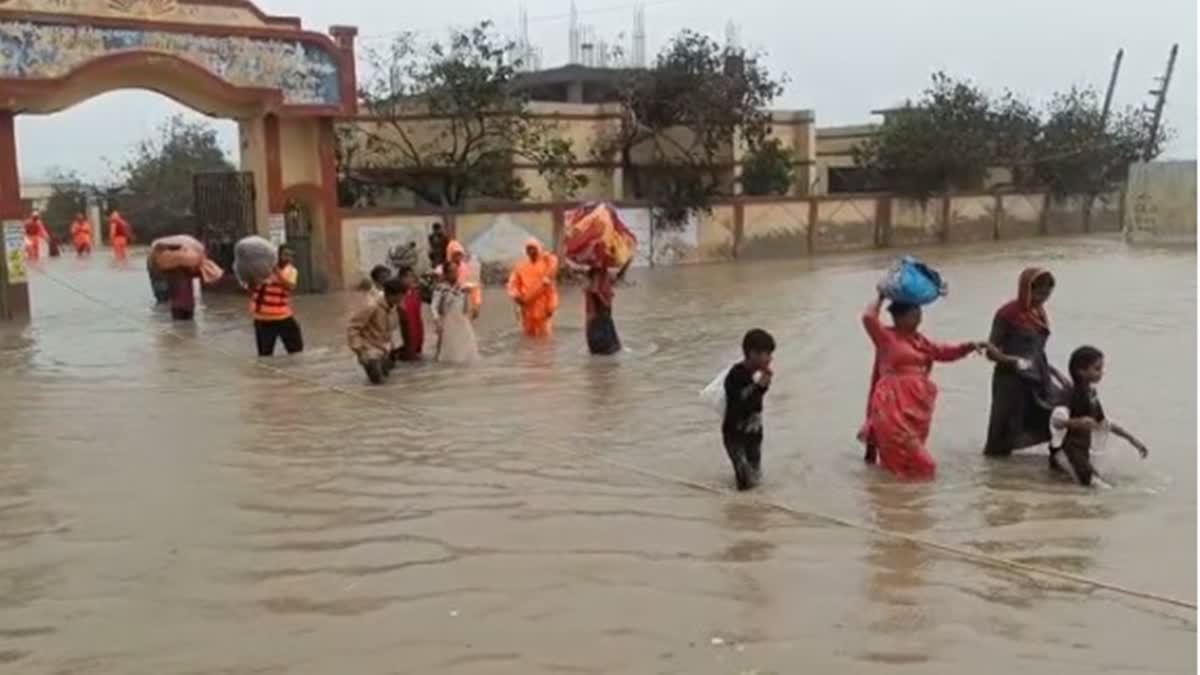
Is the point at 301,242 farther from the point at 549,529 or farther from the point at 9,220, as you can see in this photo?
the point at 549,529

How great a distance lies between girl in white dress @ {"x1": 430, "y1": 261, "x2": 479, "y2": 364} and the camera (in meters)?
13.6

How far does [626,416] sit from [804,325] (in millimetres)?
7200

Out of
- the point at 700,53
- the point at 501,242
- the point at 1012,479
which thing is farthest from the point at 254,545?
the point at 700,53

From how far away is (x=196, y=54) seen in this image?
71.3 ft

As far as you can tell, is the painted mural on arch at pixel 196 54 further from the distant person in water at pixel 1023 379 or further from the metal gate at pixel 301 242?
the distant person in water at pixel 1023 379

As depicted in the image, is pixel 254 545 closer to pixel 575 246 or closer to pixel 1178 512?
pixel 1178 512

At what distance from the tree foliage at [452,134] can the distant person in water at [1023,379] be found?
75.4ft

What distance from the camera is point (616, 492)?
761cm

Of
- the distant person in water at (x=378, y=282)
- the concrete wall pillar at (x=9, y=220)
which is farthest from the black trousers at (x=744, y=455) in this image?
the concrete wall pillar at (x=9, y=220)

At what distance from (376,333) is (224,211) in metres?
12.9

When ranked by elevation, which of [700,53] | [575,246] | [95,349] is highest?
[700,53]

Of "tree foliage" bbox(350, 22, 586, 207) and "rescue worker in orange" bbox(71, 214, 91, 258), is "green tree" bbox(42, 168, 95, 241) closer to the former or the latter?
"rescue worker in orange" bbox(71, 214, 91, 258)

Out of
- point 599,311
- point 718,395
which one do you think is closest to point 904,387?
point 718,395

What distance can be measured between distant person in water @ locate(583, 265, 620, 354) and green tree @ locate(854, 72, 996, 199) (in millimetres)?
27313
